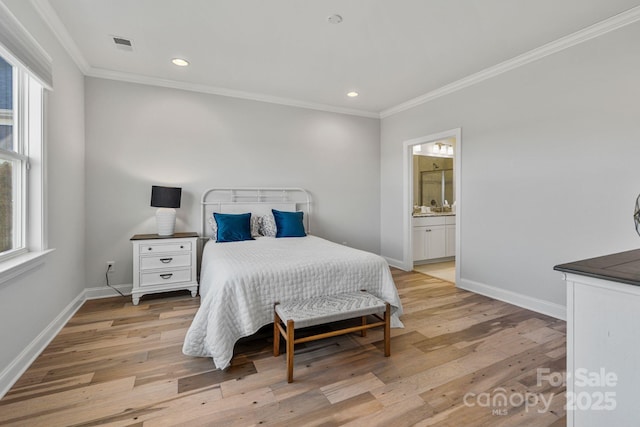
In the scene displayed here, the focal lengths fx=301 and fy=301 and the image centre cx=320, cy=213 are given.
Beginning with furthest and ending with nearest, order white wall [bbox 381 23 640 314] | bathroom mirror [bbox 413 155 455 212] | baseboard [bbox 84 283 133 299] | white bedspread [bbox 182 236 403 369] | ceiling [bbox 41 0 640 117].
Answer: bathroom mirror [bbox 413 155 455 212], baseboard [bbox 84 283 133 299], white wall [bbox 381 23 640 314], ceiling [bbox 41 0 640 117], white bedspread [bbox 182 236 403 369]

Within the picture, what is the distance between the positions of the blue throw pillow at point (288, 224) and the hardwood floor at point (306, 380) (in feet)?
4.86

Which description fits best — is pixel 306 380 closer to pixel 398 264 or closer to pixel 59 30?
pixel 398 264

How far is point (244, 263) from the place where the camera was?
2443 millimetres

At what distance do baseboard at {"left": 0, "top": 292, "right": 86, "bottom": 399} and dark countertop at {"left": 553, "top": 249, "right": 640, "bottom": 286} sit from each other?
2977mm

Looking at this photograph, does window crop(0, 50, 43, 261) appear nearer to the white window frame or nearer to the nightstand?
the white window frame

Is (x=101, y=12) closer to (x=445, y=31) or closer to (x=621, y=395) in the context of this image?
(x=445, y=31)

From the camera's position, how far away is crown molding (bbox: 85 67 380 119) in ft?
11.5

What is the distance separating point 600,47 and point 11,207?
483 cm

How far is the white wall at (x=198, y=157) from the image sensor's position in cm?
355

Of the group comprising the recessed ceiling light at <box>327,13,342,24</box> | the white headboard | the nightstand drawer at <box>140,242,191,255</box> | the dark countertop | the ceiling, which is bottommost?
the nightstand drawer at <box>140,242,191,255</box>

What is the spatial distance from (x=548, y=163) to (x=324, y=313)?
2677 millimetres

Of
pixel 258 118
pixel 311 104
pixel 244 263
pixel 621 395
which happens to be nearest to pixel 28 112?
pixel 244 263

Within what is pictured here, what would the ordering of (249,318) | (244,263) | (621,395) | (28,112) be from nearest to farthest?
(621,395), (249,318), (28,112), (244,263)

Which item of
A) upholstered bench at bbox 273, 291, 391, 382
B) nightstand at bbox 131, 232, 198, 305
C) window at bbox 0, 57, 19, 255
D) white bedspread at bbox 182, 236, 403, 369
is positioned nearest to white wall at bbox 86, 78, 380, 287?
nightstand at bbox 131, 232, 198, 305
